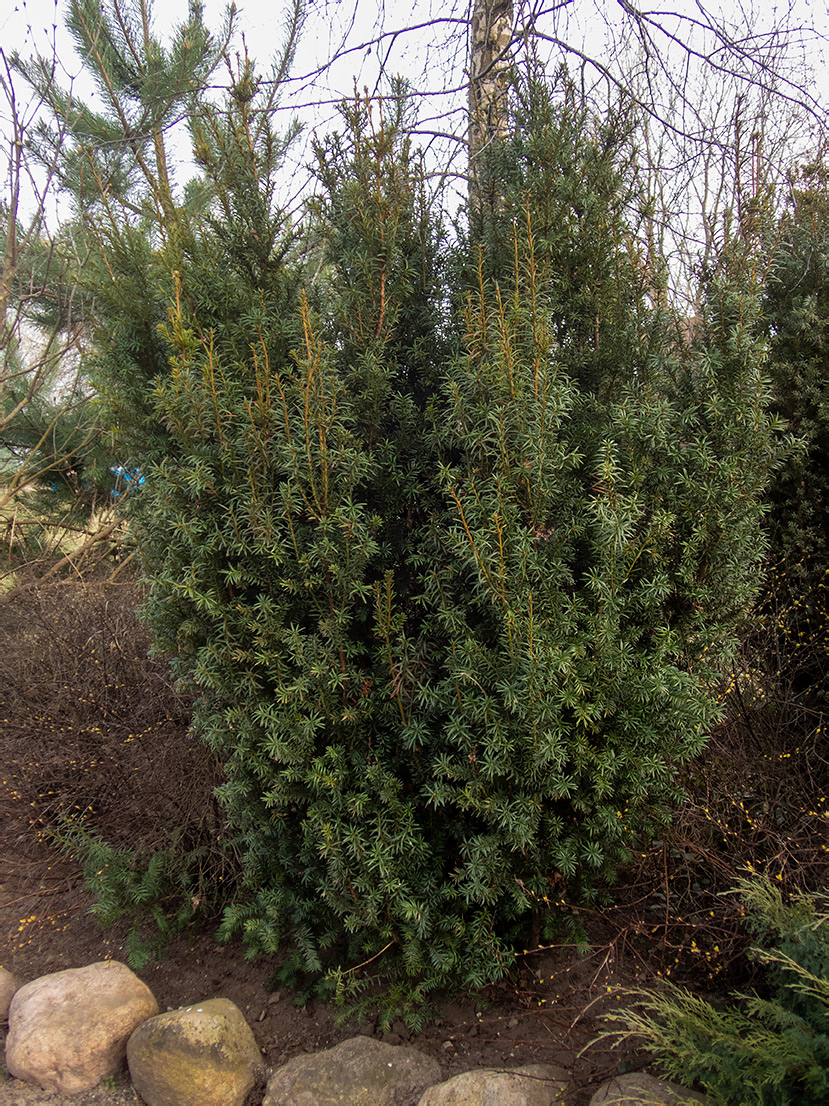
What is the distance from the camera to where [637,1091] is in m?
1.96

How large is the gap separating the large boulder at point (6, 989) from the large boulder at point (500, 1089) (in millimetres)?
1828

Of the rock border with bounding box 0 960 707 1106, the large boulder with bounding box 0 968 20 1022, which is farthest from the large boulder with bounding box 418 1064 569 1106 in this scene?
the large boulder with bounding box 0 968 20 1022

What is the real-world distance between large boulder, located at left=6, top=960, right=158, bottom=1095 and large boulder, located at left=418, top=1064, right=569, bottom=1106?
1.17 meters

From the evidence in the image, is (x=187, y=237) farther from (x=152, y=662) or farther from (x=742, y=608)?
(x=742, y=608)

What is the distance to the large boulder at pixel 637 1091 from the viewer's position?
6.33 ft

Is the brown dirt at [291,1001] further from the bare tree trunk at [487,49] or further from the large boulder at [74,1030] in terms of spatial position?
the bare tree trunk at [487,49]

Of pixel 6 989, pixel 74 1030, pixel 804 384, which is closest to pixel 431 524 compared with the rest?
pixel 74 1030

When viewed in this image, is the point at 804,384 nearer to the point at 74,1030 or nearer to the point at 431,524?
the point at 431,524

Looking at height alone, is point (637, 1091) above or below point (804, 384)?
below

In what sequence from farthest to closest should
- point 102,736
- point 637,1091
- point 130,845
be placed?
1. point 102,736
2. point 130,845
3. point 637,1091

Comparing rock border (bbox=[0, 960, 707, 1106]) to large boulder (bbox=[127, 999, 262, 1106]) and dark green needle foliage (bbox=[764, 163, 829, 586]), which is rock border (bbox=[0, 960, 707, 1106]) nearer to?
large boulder (bbox=[127, 999, 262, 1106])

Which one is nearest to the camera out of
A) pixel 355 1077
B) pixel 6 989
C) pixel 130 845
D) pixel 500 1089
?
pixel 500 1089

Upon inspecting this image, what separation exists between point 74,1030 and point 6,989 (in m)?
0.63

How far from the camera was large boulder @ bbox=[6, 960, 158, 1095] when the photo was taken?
2.52 m
